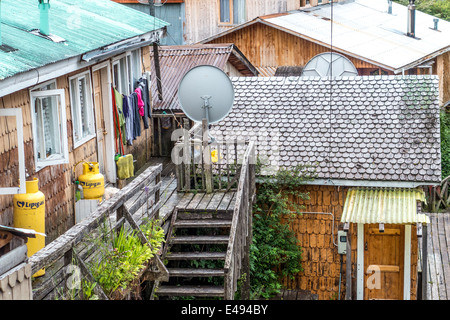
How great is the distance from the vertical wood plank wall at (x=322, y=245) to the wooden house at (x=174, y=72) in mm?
3579

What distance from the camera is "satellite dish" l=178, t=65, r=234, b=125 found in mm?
11984

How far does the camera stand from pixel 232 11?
1158 inches

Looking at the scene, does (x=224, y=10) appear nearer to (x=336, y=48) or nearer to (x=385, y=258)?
(x=336, y=48)

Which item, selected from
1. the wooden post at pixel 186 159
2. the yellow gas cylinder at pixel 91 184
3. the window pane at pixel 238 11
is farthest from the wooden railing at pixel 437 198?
the yellow gas cylinder at pixel 91 184

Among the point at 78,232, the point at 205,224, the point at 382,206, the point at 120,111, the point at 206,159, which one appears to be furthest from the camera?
the point at 382,206

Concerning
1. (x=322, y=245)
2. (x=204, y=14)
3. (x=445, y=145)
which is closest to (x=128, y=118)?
(x=322, y=245)

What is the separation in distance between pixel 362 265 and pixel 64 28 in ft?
26.8

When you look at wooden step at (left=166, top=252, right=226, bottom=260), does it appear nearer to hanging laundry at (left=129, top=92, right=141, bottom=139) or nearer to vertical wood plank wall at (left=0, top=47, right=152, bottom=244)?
vertical wood plank wall at (left=0, top=47, right=152, bottom=244)

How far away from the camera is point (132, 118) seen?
13.7 metres

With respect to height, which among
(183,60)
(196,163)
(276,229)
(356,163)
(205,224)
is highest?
(183,60)

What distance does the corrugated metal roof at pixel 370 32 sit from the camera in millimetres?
25109

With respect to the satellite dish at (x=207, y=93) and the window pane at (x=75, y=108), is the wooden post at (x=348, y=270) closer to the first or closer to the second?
the satellite dish at (x=207, y=93)
